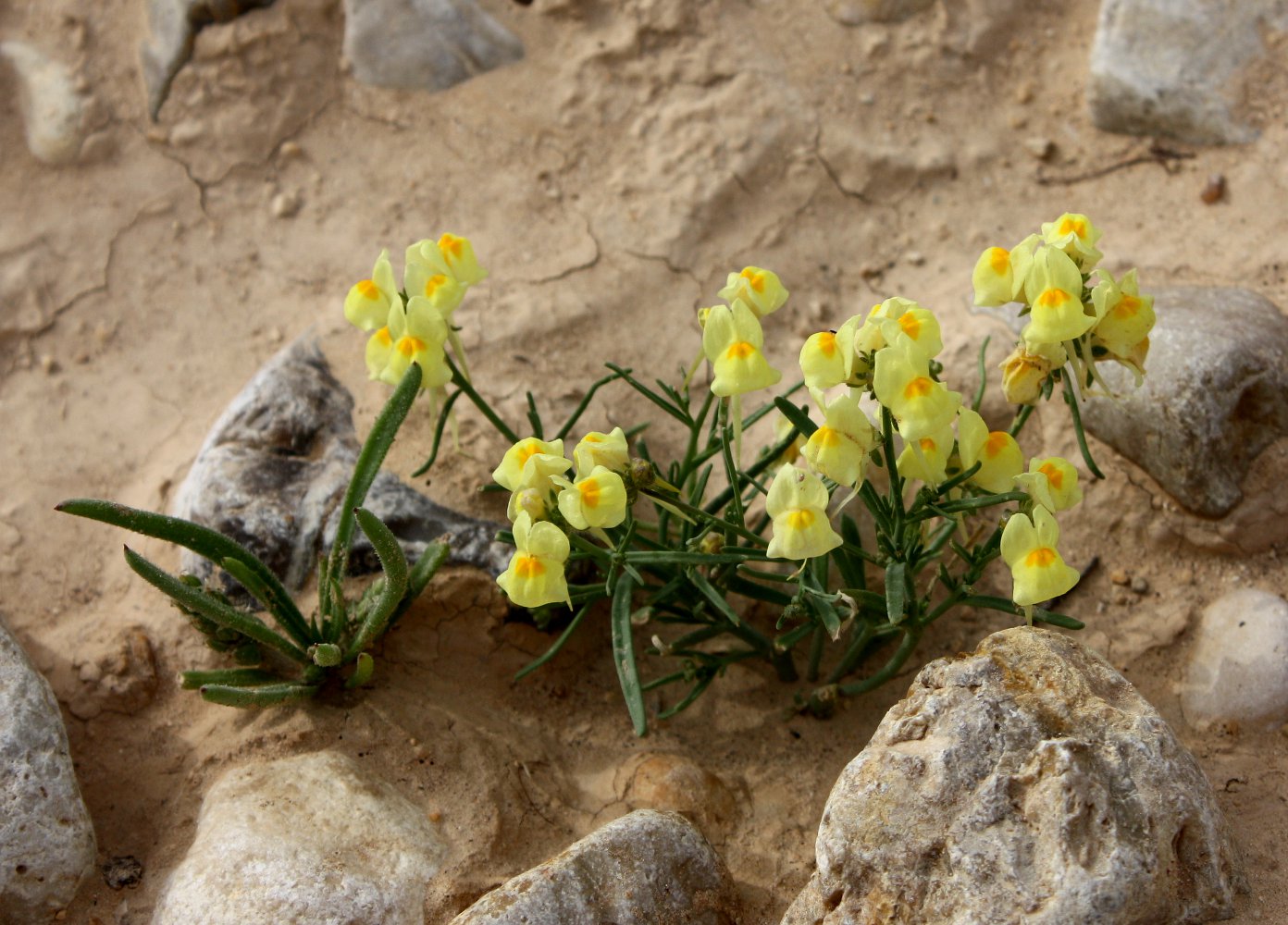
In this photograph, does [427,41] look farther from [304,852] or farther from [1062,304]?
[304,852]

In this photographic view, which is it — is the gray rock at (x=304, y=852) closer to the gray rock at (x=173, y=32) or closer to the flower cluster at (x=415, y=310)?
the flower cluster at (x=415, y=310)

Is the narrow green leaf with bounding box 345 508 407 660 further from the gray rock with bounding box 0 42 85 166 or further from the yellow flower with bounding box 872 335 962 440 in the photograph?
the gray rock with bounding box 0 42 85 166

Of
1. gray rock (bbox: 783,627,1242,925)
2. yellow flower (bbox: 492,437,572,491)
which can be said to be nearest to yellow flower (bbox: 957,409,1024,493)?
gray rock (bbox: 783,627,1242,925)

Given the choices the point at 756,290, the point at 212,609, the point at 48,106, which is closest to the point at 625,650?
the point at 756,290

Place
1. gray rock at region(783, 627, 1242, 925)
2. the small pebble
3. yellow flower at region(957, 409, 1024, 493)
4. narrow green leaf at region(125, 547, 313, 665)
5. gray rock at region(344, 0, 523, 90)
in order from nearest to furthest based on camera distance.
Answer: gray rock at region(783, 627, 1242, 925), yellow flower at region(957, 409, 1024, 493), narrow green leaf at region(125, 547, 313, 665), the small pebble, gray rock at region(344, 0, 523, 90)

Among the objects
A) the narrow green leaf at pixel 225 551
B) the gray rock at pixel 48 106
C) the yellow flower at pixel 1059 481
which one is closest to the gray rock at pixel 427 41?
the gray rock at pixel 48 106
